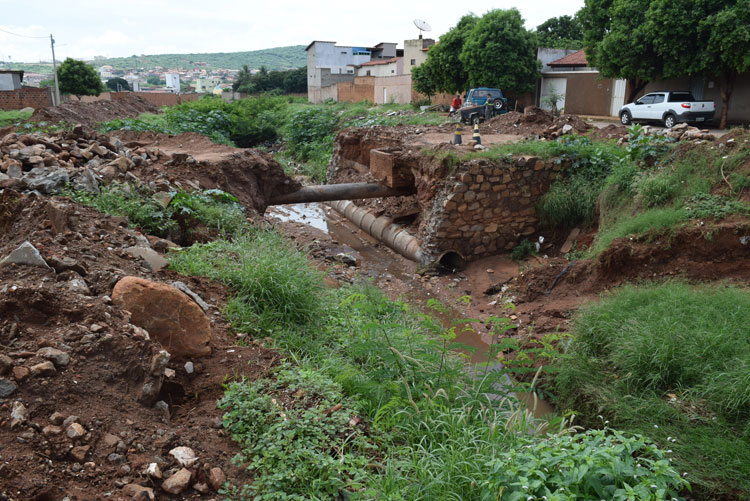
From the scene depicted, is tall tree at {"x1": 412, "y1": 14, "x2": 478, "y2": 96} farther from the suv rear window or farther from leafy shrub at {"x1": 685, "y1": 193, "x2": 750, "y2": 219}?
leafy shrub at {"x1": 685, "y1": 193, "x2": 750, "y2": 219}

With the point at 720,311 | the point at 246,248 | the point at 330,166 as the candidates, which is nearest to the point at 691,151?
the point at 720,311

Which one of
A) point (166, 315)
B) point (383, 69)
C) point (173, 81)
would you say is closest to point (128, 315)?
point (166, 315)

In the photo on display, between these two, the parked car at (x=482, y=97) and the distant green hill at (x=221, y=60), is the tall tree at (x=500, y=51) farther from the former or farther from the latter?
the distant green hill at (x=221, y=60)

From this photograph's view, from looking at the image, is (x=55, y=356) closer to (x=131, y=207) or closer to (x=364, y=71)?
(x=131, y=207)

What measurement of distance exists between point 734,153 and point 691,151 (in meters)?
0.65

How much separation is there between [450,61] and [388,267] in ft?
60.0

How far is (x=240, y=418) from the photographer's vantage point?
3520mm

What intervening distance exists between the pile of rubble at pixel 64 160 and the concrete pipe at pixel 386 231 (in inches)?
216

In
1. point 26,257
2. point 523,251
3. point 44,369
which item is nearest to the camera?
point 44,369

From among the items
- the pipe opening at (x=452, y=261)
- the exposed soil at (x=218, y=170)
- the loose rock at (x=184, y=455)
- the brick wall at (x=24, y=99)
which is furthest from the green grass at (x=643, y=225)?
the brick wall at (x=24, y=99)

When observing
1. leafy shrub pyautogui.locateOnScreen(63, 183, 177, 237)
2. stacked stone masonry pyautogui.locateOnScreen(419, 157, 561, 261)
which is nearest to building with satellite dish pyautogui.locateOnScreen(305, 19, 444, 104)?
stacked stone masonry pyautogui.locateOnScreen(419, 157, 561, 261)

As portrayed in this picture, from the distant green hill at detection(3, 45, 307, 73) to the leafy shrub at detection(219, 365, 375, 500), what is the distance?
5637 inches

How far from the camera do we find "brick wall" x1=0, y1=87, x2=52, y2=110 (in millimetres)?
23453

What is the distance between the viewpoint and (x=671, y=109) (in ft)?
57.2
